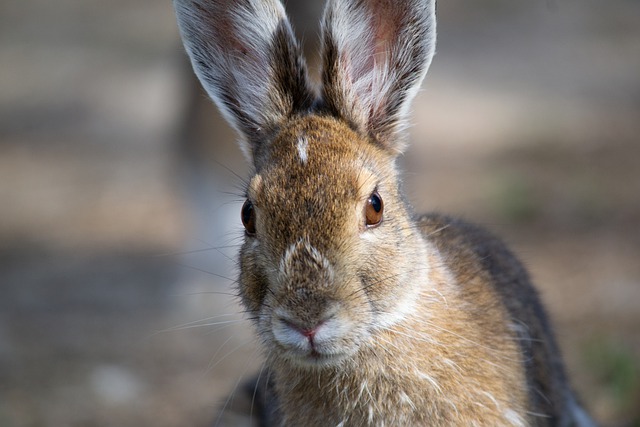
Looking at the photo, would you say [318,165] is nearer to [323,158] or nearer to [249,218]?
[323,158]

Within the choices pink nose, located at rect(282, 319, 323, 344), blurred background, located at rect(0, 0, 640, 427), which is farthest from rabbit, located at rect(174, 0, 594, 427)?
blurred background, located at rect(0, 0, 640, 427)

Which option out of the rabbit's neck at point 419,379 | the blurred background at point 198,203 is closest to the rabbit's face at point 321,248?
the rabbit's neck at point 419,379

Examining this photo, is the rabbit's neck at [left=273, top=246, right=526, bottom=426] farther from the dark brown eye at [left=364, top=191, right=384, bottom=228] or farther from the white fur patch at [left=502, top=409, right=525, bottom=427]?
the dark brown eye at [left=364, top=191, right=384, bottom=228]

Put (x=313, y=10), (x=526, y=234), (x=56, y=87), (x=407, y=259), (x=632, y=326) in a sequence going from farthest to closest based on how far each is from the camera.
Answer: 1. (x=56, y=87)
2. (x=526, y=234)
3. (x=313, y=10)
4. (x=632, y=326)
5. (x=407, y=259)

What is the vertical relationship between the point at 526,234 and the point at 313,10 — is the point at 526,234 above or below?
below

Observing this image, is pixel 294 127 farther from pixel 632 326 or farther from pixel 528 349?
pixel 632 326

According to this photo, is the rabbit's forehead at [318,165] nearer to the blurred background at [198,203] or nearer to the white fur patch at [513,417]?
the blurred background at [198,203]

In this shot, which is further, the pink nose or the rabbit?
the rabbit

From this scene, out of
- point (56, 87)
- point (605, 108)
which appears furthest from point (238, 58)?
point (56, 87)
